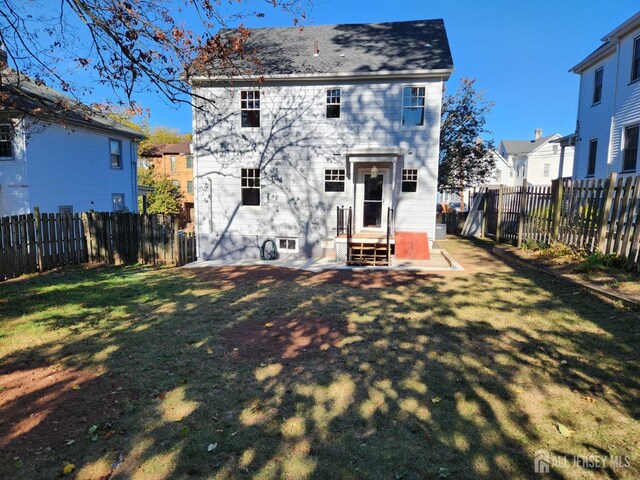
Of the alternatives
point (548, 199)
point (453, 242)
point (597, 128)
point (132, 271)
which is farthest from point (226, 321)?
point (597, 128)

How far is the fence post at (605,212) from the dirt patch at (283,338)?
6.11 m

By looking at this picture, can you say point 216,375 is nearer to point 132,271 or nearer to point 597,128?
point 132,271

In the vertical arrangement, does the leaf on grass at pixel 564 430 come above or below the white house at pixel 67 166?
below

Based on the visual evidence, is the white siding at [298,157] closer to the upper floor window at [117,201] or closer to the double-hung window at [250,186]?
the double-hung window at [250,186]

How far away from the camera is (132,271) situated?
1082 cm

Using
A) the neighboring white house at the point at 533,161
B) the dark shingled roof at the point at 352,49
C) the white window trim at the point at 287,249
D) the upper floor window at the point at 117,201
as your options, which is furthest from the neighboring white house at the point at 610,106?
A: the upper floor window at the point at 117,201

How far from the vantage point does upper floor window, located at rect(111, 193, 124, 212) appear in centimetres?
2091

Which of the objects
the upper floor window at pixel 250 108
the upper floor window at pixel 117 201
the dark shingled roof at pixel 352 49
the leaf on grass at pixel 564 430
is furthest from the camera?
the upper floor window at pixel 117 201

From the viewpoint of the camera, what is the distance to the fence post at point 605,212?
774 cm

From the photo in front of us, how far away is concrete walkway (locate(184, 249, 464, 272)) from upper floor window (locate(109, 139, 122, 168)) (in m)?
11.7

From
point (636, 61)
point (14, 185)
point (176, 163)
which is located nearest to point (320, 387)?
point (636, 61)

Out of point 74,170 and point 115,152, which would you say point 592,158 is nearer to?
point 115,152

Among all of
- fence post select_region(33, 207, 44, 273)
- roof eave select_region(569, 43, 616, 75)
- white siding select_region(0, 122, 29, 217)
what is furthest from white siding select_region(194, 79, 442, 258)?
roof eave select_region(569, 43, 616, 75)

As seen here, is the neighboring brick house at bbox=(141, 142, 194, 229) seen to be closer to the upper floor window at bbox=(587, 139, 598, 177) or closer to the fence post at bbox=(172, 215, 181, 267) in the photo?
the fence post at bbox=(172, 215, 181, 267)
